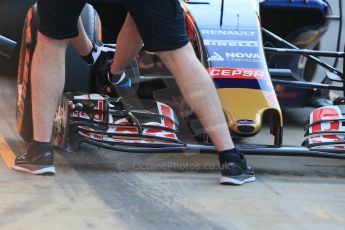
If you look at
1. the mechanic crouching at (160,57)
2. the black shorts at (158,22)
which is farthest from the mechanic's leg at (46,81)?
the black shorts at (158,22)

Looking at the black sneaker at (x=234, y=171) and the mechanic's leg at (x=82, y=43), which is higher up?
the mechanic's leg at (x=82, y=43)

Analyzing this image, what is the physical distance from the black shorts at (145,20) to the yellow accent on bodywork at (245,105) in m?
0.60

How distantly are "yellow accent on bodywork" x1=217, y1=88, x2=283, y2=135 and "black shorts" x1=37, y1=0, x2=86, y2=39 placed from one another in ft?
3.32

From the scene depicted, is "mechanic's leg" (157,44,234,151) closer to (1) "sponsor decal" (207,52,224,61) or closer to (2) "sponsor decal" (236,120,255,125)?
(2) "sponsor decal" (236,120,255,125)

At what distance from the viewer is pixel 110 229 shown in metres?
2.96

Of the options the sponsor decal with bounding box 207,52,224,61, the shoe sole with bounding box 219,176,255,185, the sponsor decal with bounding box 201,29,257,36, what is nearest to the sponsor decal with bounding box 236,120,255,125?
the shoe sole with bounding box 219,176,255,185

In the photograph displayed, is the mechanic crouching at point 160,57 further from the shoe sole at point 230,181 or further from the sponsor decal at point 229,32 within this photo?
the sponsor decal at point 229,32

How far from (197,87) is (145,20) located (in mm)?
457

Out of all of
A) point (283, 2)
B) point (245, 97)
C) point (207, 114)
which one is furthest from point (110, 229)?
point (283, 2)

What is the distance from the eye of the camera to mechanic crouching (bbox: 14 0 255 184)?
351cm

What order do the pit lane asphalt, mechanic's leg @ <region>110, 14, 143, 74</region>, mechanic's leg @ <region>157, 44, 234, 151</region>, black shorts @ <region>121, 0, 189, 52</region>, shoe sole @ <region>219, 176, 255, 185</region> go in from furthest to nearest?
mechanic's leg @ <region>110, 14, 143, 74</region>
shoe sole @ <region>219, 176, 255, 185</region>
mechanic's leg @ <region>157, 44, 234, 151</region>
black shorts @ <region>121, 0, 189, 52</region>
the pit lane asphalt

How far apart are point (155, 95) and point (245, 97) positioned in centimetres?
128

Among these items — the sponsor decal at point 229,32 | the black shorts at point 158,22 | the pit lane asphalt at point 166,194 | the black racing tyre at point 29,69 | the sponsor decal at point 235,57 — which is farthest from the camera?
the sponsor decal at point 229,32

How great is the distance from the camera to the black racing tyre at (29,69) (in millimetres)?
4074
